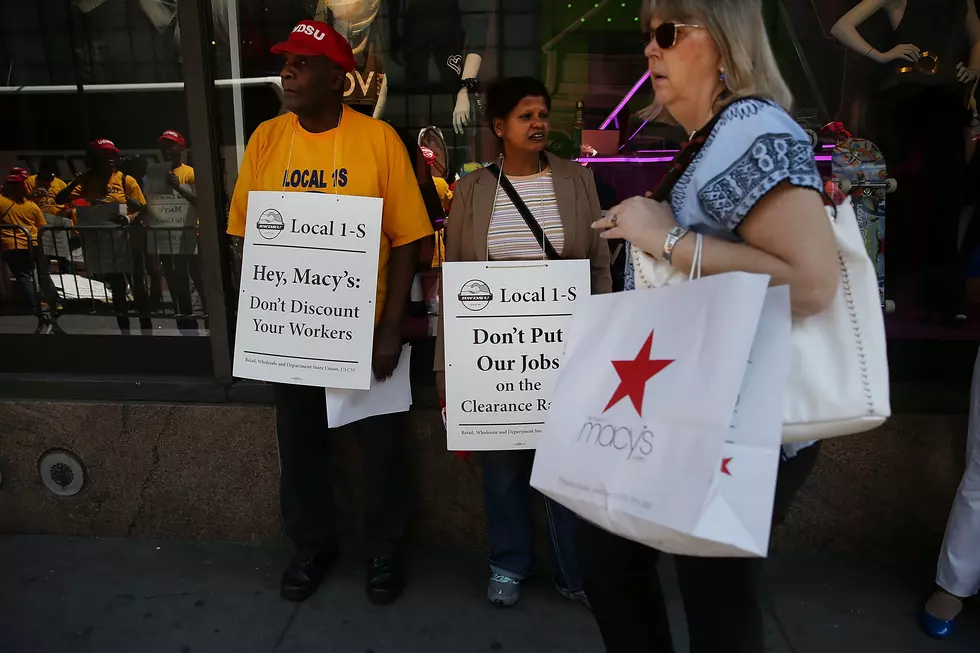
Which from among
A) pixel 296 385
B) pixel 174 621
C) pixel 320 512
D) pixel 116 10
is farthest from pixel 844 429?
pixel 116 10

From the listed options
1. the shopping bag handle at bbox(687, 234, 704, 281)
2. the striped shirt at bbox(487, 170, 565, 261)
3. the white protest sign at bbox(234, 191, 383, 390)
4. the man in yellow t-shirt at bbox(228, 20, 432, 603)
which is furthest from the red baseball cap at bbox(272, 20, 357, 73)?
the shopping bag handle at bbox(687, 234, 704, 281)

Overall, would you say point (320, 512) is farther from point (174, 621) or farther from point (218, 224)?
point (218, 224)

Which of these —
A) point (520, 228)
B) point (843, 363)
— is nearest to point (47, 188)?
point (520, 228)

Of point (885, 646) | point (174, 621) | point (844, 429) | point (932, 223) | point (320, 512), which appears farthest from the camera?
point (932, 223)

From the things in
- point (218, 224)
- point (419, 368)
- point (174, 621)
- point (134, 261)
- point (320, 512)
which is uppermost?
point (218, 224)

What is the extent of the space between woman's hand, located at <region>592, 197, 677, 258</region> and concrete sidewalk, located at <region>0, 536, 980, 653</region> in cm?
198

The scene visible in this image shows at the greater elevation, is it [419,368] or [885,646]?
[419,368]

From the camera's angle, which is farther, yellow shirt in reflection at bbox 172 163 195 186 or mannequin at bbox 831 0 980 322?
mannequin at bbox 831 0 980 322

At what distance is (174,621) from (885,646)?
288cm

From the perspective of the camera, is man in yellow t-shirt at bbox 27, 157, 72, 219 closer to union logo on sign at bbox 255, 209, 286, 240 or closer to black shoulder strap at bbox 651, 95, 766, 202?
union logo on sign at bbox 255, 209, 286, 240

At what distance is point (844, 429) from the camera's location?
146cm

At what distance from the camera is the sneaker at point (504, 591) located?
3217 mm

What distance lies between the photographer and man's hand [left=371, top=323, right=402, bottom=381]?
308 cm

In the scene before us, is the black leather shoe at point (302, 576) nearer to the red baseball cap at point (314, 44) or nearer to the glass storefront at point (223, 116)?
the glass storefront at point (223, 116)
